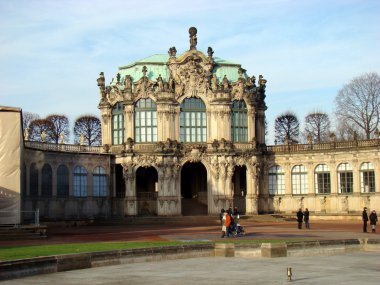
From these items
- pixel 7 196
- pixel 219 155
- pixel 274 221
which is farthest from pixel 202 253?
pixel 219 155

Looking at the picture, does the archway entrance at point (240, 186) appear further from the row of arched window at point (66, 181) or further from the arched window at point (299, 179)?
the row of arched window at point (66, 181)

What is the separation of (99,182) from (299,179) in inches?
902

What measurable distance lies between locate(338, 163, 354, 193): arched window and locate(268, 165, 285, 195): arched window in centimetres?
707

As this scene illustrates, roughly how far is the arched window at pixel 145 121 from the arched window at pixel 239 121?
914 cm

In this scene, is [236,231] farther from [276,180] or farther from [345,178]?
[276,180]

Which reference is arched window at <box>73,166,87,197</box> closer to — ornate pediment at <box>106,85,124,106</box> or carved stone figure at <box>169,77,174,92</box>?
ornate pediment at <box>106,85,124,106</box>

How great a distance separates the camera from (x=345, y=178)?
75.6 meters

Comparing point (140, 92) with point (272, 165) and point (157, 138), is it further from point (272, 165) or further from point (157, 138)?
point (272, 165)

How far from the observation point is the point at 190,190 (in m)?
83.0

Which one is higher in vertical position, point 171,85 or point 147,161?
point 171,85

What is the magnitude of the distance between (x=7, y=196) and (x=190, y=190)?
36.3 m

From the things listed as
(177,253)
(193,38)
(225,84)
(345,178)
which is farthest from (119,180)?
(177,253)

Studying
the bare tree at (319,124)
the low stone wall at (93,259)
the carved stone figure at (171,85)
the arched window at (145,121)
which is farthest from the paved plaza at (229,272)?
the bare tree at (319,124)

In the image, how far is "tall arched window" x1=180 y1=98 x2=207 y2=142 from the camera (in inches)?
3088
